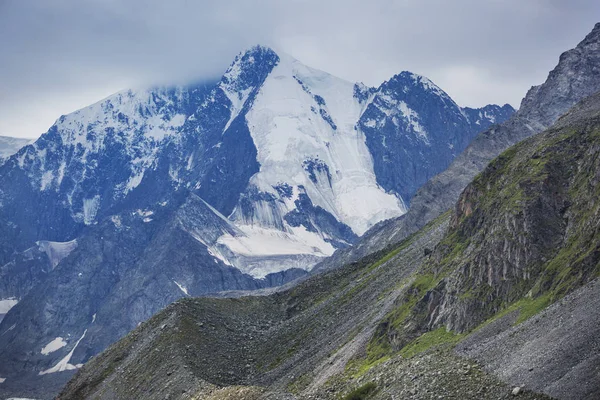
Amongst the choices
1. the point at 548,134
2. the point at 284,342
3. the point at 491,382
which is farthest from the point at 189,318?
the point at 491,382

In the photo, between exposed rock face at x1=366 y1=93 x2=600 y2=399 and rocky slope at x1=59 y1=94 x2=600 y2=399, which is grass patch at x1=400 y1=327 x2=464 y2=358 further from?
exposed rock face at x1=366 y1=93 x2=600 y2=399

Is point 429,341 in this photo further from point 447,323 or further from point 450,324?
point 447,323

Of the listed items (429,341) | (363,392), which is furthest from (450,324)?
(363,392)

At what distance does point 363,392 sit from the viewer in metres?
92.2

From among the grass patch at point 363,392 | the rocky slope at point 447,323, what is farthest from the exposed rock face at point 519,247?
the grass patch at point 363,392

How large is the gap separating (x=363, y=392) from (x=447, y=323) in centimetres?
2683

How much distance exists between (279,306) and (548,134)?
77922 millimetres

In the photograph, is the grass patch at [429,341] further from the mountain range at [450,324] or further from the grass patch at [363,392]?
the grass patch at [363,392]

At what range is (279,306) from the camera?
19188 centimetres

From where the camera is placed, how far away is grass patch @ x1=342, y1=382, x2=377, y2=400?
9100cm

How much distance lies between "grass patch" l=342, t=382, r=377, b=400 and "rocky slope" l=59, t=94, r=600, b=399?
0.32m

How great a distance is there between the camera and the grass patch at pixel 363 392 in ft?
299

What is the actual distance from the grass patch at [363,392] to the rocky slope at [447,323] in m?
0.32

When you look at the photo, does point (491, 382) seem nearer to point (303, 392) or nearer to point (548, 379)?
point (548, 379)
